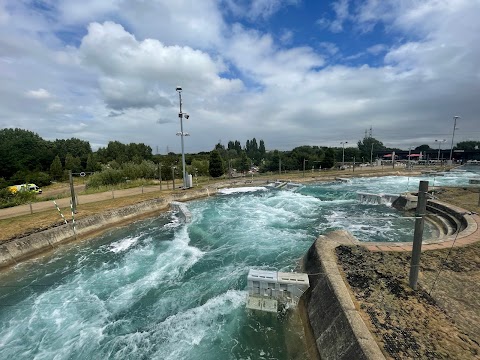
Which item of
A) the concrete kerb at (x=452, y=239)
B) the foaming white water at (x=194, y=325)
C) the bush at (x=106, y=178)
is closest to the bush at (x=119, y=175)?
the bush at (x=106, y=178)

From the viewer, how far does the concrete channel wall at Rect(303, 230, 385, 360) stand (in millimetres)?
3221

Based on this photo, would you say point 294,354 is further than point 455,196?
No

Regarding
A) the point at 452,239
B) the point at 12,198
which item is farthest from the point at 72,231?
the point at 452,239

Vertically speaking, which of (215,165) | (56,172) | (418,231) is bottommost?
(56,172)

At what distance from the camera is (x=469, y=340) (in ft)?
10.6

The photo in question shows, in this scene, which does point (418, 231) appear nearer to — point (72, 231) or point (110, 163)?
point (72, 231)

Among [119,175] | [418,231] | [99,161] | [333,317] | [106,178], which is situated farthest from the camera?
[99,161]

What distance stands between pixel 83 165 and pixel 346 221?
5087 centimetres

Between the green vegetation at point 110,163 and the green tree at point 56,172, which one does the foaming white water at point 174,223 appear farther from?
the green tree at point 56,172

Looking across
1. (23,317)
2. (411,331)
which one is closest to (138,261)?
(23,317)

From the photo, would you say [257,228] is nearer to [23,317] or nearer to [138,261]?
[138,261]

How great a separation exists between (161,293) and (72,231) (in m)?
6.57

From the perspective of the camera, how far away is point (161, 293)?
624 centimetres

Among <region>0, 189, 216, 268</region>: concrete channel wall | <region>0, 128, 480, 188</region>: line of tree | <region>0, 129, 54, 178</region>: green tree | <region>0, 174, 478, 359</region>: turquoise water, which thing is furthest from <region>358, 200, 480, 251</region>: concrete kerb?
<region>0, 129, 54, 178</region>: green tree
